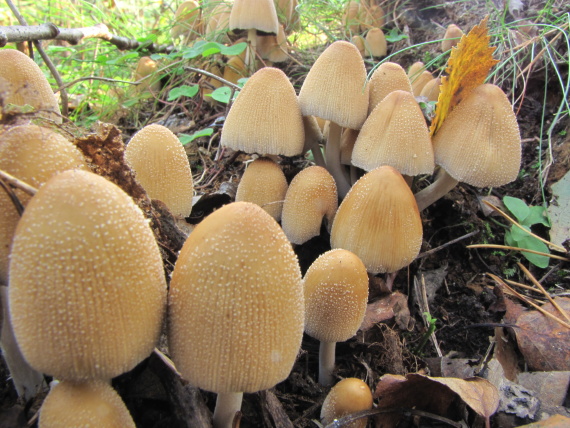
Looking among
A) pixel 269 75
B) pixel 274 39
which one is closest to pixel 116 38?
pixel 274 39

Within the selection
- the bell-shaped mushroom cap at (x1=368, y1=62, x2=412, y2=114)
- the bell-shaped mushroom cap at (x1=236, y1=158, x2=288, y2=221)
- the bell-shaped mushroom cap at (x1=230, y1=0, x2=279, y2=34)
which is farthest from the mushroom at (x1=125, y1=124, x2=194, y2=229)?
the bell-shaped mushroom cap at (x1=230, y1=0, x2=279, y2=34)

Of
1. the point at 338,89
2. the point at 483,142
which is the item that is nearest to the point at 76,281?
the point at 338,89

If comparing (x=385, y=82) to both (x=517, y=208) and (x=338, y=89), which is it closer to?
(x=338, y=89)

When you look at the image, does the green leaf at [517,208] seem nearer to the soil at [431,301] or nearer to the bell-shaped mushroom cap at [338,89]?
the soil at [431,301]

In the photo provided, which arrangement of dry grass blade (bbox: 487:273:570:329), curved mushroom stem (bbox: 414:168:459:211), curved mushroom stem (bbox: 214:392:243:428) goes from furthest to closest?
curved mushroom stem (bbox: 414:168:459:211), dry grass blade (bbox: 487:273:570:329), curved mushroom stem (bbox: 214:392:243:428)

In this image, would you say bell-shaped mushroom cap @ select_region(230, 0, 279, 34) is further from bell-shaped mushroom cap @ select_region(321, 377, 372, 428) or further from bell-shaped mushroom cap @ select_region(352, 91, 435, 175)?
bell-shaped mushroom cap @ select_region(321, 377, 372, 428)

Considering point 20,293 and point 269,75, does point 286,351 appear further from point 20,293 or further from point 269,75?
point 269,75

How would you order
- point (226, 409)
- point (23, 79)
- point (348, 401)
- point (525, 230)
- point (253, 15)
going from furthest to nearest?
point (253, 15) → point (525, 230) → point (23, 79) → point (348, 401) → point (226, 409)
